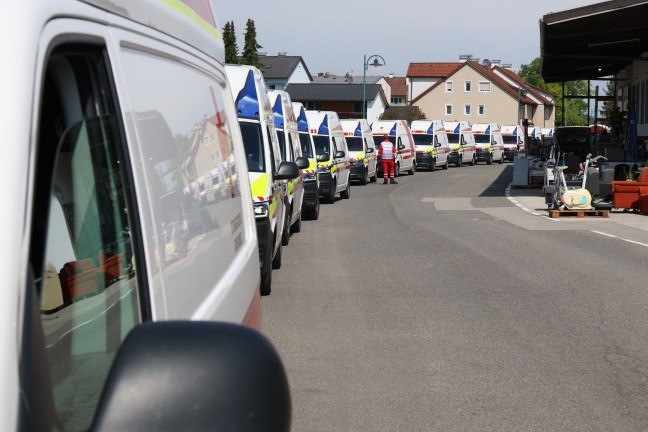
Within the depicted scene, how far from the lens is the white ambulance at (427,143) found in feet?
164

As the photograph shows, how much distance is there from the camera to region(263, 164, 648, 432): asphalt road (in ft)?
19.7

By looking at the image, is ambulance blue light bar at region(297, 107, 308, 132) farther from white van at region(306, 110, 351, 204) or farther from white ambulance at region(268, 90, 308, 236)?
white ambulance at region(268, 90, 308, 236)

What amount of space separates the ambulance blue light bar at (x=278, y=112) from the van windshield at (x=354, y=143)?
18.7 meters

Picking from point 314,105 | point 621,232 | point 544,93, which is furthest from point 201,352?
Answer: point 544,93

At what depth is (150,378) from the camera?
1268mm

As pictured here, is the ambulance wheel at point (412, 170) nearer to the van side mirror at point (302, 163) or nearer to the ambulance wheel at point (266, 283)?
the van side mirror at point (302, 163)

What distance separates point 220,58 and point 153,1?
1497 millimetres

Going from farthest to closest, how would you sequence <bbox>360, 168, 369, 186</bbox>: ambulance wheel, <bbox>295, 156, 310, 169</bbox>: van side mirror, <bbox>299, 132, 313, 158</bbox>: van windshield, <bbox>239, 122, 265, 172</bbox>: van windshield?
<bbox>360, 168, 369, 186</bbox>: ambulance wheel → <bbox>299, 132, 313, 158</bbox>: van windshield → <bbox>295, 156, 310, 169</bbox>: van side mirror → <bbox>239, 122, 265, 172</bbox>: van windshield

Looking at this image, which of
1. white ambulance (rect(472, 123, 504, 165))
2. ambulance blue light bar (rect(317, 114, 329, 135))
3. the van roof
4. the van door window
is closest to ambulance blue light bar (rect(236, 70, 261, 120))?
the van roof

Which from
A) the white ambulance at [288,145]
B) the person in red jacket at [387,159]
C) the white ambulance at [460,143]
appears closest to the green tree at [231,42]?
the white ambulance at [460,143]

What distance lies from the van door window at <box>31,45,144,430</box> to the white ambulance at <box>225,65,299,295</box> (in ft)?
27.5

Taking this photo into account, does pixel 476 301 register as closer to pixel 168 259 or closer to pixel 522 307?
pixel 522 307

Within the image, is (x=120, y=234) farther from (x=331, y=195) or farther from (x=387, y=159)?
(x=387, y=159)

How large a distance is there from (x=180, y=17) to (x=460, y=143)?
181 feet
